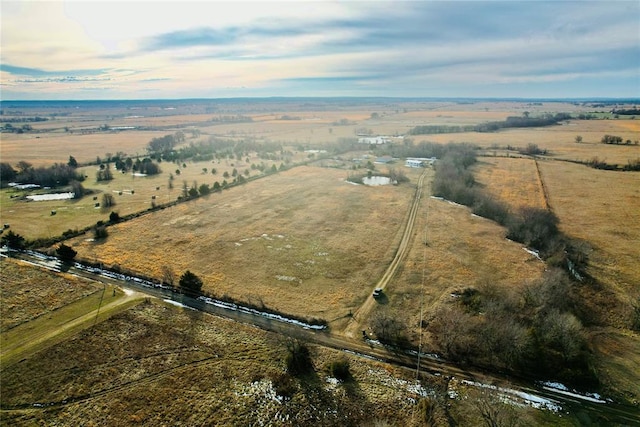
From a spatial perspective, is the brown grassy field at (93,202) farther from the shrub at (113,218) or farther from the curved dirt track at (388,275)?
the curved dirt track at (388,275)

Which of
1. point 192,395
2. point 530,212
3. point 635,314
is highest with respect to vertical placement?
point 530,212

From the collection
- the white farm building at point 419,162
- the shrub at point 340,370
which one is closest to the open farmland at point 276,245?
the shrub at point 340,370

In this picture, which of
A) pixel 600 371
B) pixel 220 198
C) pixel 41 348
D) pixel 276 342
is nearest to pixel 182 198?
pixel 220 198

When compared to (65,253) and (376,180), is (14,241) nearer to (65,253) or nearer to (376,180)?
(65,253)

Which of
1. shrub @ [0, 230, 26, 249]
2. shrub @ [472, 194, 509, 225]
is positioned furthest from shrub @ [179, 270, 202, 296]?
shrub @ [472, 194, 509, 225]

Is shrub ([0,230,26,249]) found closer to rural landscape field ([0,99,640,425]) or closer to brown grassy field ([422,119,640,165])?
rural landscape field ([0,99,640,425])

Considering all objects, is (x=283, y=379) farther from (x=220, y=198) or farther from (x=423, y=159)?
(x=423, y=159)

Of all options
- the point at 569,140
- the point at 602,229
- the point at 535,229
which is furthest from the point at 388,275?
the point at 569,140
